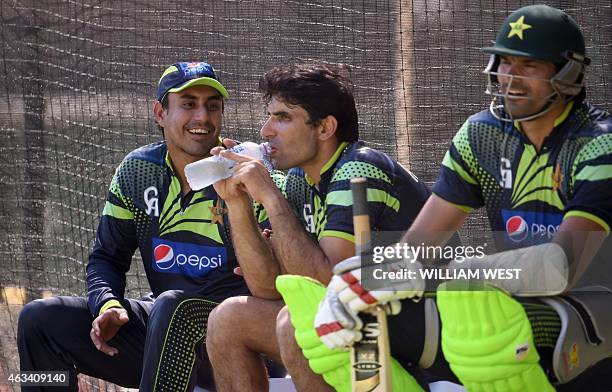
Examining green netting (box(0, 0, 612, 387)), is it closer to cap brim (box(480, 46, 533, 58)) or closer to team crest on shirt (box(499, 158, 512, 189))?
team crest on shirt (box(499, 158, 512, 189))

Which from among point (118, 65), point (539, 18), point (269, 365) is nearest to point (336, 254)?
point (269, 365)

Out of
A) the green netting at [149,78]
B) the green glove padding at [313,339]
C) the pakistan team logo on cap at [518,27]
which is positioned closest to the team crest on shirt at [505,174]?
the pakistan team logo on cap at [518,27]

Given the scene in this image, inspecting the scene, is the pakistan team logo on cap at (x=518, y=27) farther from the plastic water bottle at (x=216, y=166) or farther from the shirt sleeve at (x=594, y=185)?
the plastic water bottle at (x=216, y=166)

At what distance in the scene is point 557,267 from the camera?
11.3 feet

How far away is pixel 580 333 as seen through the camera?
342 cm

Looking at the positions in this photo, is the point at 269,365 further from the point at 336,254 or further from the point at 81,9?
the point at 81,9

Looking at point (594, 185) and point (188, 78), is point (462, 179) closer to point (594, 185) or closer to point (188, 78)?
point (594, 185)

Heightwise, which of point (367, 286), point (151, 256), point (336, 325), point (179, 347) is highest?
point (367, 286)

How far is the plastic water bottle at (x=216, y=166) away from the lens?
436 cm

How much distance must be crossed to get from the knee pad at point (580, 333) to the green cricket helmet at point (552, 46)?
659mm

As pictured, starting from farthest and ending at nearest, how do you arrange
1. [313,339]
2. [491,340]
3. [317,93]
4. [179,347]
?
[317,93], [179,347], [313,339], [491,340]

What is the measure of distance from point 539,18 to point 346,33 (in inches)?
79.4

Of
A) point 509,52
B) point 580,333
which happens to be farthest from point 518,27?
point 580,333

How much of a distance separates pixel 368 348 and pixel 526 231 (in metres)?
0.78
